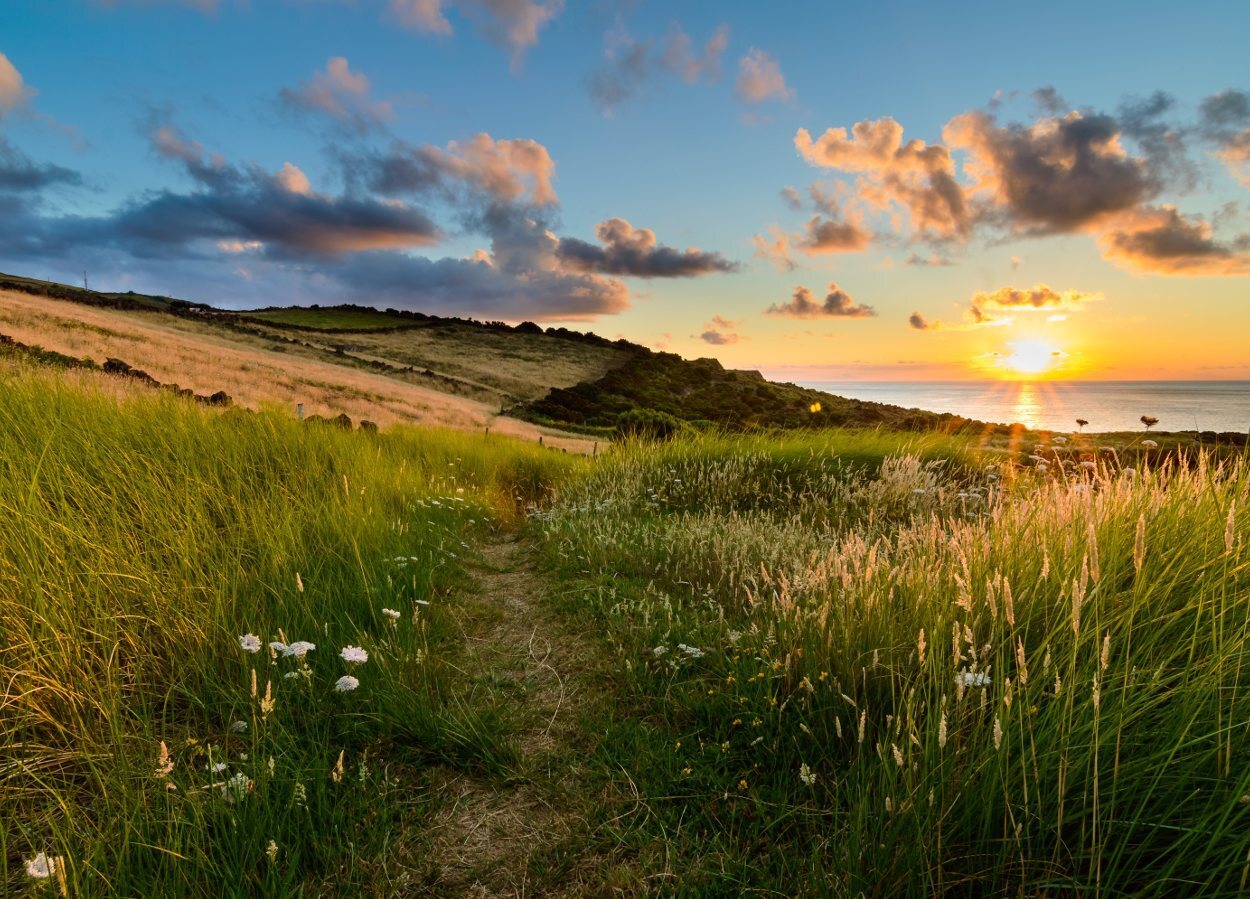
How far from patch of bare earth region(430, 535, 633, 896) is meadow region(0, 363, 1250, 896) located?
19 millimetres

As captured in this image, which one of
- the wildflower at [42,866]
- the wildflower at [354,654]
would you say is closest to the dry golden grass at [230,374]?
the wildflower at [354,654]

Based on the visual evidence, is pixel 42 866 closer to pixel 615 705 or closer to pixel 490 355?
pixel 615 705

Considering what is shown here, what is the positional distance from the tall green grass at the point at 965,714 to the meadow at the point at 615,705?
0.8 inches

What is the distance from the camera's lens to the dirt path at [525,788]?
2553 millimetres

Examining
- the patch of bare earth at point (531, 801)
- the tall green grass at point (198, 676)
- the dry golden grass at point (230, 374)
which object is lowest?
the patch of bare earth at point (531, 801)

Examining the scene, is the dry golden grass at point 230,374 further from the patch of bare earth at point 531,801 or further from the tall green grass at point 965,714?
the tall green grass at point 965,714

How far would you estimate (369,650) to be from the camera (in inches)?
150

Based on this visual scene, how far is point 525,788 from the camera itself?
306 cm

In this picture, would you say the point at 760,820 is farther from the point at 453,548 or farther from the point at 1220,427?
the point at 1220,427

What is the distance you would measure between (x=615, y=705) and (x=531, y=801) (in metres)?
0.87

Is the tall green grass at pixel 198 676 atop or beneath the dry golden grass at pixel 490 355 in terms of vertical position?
beneath

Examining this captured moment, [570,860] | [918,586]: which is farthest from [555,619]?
[918,586]

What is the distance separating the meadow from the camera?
194cm

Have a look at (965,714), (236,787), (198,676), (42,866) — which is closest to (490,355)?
(198,676)
